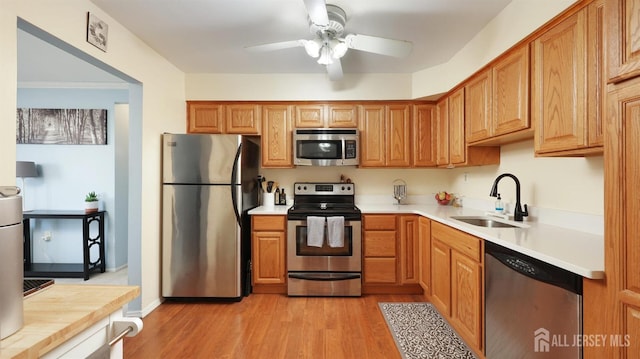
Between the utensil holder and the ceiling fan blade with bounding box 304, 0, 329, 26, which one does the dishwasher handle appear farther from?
the utensil holder

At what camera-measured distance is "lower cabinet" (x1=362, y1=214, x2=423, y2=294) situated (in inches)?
117

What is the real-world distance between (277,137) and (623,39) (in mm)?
2818

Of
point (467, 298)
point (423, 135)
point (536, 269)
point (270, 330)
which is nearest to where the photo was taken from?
point (536, 269)

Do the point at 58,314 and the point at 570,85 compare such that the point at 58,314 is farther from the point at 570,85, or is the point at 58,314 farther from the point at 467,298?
the point at 570,85

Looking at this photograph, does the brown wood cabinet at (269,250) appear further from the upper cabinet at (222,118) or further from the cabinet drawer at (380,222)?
the upper cabinet at (222,118)

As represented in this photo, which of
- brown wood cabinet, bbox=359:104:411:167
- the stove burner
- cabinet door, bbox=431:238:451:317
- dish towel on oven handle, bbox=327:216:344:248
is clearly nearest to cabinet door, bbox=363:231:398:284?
dish towel on oven handle, bbox=327:216:344:248

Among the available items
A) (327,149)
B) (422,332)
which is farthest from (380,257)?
(327,149)

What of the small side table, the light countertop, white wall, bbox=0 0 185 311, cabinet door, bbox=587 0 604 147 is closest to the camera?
the light countertop

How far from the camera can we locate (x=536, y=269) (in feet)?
4.25

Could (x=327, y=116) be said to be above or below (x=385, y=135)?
above

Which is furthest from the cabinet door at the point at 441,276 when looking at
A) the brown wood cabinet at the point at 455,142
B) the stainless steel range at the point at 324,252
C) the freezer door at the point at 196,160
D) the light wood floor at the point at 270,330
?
the freezer door at the point at 196,160

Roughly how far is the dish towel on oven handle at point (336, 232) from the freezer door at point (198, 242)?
956mm

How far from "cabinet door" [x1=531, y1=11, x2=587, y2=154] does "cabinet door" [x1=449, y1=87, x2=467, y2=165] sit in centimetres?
91

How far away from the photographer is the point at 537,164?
6.97ft
